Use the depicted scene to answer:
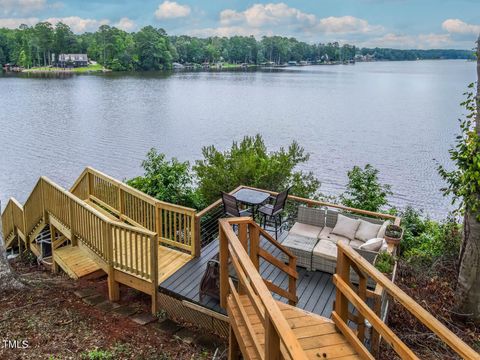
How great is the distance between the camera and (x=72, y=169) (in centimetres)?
2047

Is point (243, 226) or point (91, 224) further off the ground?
point (243, 226)

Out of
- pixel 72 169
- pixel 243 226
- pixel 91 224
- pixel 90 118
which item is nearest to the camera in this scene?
pixel 243 226

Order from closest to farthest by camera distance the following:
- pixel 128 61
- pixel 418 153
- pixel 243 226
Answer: pixel 243 226 → pixel 418 153 → pixel 128 61

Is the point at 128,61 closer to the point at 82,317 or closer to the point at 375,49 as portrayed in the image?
the point at 82,317

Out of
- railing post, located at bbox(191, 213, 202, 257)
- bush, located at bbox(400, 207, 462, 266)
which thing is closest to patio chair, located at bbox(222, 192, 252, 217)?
railing post, located at bbox(191, 213, 202, 257)

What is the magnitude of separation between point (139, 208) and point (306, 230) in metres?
3.07

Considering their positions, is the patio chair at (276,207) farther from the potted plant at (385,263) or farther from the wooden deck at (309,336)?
the wooden deck at (309,336)

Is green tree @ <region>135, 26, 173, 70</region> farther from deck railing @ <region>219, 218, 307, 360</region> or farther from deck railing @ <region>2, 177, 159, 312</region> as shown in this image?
deck railing @ <region>219, 218, 307, 360</region>

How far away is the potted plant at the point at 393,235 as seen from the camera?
22.5ft

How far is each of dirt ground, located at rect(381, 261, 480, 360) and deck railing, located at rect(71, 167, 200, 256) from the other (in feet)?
10.6

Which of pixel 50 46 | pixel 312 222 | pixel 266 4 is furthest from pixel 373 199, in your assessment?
pixel 50 46

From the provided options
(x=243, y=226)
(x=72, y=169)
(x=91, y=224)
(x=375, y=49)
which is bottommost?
(x=72, y=169)

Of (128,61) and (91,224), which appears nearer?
(91,224)

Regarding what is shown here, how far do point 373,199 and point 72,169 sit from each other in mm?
15541
